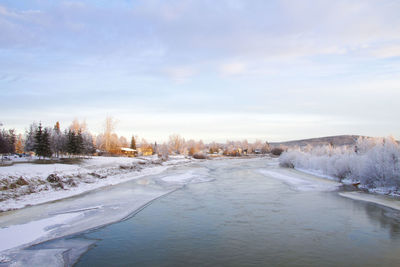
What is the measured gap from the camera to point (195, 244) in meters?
11.0

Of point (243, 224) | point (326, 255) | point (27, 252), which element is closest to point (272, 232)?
point (243, 224)

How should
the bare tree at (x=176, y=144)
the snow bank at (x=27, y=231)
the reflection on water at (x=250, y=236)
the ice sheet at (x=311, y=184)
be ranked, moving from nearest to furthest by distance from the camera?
the reflection on water at (x=250, y=236)
the snow bank at (x=27, y=231)
the ice sheet at (x=311, y=184)
the bare tree at (x=176, y=144)

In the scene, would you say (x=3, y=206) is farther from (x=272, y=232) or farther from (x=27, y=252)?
(x=272, y=232)

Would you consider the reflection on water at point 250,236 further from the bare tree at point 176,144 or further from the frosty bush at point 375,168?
the bare tree at point 176,144

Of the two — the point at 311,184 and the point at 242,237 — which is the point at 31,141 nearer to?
the point at 311,184

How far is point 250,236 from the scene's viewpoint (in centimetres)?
1186

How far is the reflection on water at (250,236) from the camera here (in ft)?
31.1

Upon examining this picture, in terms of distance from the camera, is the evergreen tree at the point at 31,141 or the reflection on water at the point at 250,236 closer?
the reflection on water at the point at 250,236

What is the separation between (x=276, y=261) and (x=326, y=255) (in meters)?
2.01

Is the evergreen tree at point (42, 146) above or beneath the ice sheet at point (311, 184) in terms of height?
above

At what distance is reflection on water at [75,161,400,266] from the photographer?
31.1ft

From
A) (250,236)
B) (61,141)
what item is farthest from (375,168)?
(61,141)

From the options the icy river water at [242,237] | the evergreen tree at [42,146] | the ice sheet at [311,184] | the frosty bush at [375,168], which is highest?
the evergreen tree at [42,146]

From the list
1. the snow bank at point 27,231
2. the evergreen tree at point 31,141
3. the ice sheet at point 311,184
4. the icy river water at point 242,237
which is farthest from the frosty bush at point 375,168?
the evergreen tree at point 31,141
